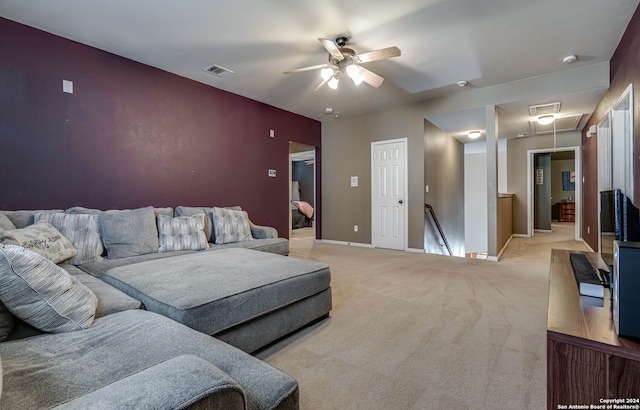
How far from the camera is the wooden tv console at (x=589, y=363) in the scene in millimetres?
902

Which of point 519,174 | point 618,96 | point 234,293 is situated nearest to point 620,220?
point 234,293

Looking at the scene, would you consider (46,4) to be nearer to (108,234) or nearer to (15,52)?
(15,52)

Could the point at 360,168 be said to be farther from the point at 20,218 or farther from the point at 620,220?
the point at 20,218

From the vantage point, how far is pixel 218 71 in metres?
3.88

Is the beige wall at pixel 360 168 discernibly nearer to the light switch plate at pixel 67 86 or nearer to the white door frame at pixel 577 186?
the white door frame at pixel 577 186

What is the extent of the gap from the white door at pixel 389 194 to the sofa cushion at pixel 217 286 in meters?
3.39

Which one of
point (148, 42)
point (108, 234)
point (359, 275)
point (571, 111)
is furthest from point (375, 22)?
point (571, 111)

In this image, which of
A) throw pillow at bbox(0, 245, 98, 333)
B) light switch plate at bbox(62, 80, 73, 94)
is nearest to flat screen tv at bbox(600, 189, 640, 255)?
throw pillow at bbox(0, 245, 98, 333)

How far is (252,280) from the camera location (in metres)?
1.91

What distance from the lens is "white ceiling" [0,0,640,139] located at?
2.56 meters

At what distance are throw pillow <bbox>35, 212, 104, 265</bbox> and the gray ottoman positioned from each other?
75cm

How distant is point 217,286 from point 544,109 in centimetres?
541

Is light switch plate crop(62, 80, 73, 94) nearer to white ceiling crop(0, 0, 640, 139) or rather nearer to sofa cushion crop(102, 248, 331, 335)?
white ceiling crop(0, 0, 640, 139)

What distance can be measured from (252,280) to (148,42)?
9.53 ft
